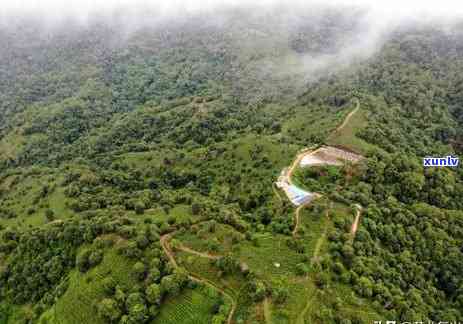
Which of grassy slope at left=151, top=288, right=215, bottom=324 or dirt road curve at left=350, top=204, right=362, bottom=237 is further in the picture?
dirt road curve at left=350, top=204, right=362, bottom=237

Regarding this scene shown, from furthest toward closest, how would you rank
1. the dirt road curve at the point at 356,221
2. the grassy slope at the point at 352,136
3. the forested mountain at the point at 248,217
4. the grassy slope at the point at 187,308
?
1. the grassy slope at the point at 352,136
2. the dirt road curve at the point at 356,221
3. the forested mountain at the point at 248,217
4. the grassy slope at the point at 187,308

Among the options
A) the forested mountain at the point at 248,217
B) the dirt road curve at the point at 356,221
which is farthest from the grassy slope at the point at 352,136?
the dirt road curve at the point at 356,221

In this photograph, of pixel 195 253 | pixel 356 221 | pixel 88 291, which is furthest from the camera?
pixel 356 221

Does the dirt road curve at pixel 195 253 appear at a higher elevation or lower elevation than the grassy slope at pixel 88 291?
higher

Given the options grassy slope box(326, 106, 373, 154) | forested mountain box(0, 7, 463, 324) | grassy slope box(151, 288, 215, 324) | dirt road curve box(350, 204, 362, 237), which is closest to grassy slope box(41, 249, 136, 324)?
forested mountain box(0, 7, 463, 324)

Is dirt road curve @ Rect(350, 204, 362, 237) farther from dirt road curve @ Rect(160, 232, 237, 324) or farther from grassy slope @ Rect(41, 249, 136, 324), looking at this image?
grassy slope @ Rect(41, 249, 136, 324)

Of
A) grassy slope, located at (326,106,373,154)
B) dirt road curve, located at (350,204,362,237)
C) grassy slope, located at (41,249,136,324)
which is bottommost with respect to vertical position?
grassy slope, located at (41,249,136,324)

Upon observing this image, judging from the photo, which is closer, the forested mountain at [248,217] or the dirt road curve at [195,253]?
the dirt road curve at [195,253]

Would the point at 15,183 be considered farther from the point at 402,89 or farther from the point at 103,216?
the point at 402,89

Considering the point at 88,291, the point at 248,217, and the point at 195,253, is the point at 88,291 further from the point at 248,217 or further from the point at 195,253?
the point at 248,217

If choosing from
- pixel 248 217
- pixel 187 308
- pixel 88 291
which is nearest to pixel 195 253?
pixel 187 308

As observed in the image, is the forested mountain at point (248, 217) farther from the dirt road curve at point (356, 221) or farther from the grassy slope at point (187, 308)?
the dirt road curve at point (356, 221)

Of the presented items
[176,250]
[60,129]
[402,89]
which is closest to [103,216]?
[176,250]
